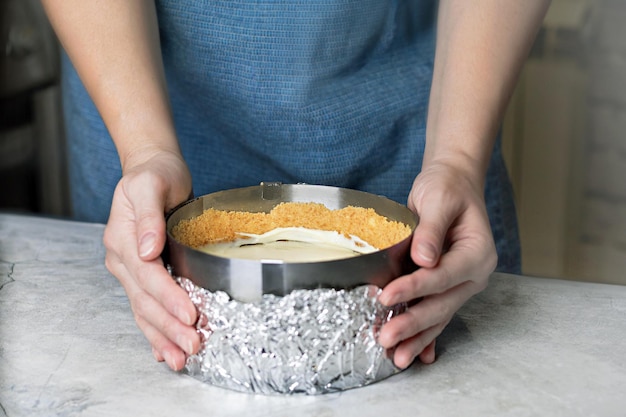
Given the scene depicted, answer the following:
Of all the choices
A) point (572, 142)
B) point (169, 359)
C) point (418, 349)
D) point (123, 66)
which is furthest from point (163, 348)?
point (572, 142)

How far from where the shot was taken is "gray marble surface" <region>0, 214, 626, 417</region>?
0.74m

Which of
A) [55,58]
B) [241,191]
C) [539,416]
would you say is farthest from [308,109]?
[55,58]

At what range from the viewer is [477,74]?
3.05ft

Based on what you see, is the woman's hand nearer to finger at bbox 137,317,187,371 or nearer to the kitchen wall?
finger at bbox 137,317,187,371

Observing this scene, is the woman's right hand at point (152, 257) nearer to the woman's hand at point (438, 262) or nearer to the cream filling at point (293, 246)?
the cream filling at point (293, 246)

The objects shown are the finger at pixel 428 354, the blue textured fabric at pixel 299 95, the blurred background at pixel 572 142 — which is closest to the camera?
the finger at pixel 428 354

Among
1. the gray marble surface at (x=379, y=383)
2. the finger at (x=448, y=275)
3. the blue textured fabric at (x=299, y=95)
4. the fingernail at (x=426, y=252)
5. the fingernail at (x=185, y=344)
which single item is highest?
the blue textured fabric at (x=299, y=95)

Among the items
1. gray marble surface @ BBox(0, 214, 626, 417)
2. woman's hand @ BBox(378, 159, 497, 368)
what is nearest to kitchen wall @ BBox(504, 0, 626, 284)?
gray marble surface @ BBox(0, 214, 626, 417)

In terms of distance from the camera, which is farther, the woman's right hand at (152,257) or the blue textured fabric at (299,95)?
the blue textured fabric at (299,95)

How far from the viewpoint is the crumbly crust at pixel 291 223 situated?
0.82 meters

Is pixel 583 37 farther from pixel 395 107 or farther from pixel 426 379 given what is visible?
pixel 426 379

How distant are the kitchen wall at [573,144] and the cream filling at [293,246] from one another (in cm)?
129

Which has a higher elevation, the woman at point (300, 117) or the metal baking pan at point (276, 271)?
the woman at point (300, 117)

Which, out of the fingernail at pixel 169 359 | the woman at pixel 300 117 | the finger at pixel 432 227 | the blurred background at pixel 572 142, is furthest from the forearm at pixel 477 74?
the blurred background at pixel 572 142
